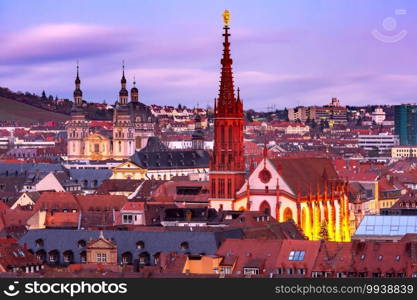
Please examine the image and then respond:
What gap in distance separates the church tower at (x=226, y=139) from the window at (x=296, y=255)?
1248 inches

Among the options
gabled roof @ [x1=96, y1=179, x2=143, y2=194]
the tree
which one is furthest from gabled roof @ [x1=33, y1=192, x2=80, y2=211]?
gabled roof @ [x1=96, y1=179, x2=143, y2=194]

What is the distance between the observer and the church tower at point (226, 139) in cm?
10675

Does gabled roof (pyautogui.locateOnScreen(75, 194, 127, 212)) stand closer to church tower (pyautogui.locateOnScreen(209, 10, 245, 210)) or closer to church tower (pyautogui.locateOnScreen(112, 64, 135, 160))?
church tower (pyautogui.locateOnScreen(209, 10, 245, 210))

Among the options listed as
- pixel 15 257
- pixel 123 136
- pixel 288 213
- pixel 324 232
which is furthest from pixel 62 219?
pixel 123 136

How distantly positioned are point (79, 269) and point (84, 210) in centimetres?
3572

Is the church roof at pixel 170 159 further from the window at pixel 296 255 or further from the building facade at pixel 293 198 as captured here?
the window at pixel 296 255

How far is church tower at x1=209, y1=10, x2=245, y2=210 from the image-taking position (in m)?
107

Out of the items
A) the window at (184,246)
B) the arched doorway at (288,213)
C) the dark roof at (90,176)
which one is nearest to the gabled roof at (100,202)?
the arched doorway at (288,213)

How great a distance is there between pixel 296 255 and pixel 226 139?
33.2 meters

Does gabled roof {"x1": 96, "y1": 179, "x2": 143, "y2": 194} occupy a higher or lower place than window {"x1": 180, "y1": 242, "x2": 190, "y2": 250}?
higher

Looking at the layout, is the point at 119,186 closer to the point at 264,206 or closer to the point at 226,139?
the point at 226,139

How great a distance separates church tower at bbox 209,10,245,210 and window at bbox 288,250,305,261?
104 feet

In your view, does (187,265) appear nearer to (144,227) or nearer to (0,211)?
(144,227)

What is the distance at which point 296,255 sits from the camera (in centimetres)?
7469
